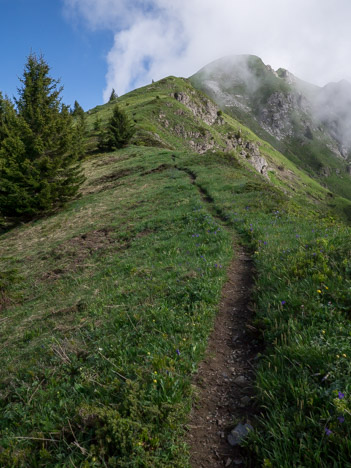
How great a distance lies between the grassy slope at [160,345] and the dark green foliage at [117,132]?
1516 inches

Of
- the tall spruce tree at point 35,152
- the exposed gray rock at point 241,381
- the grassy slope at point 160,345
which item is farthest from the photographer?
the tall spruce tree at point 35,152

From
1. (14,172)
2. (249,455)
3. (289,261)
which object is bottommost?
(249,455)

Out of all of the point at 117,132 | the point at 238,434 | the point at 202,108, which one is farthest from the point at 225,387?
the point at 202,108

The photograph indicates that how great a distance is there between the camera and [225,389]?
12.3 ft

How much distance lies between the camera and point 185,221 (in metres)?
12.6

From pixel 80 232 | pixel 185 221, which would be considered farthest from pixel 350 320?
pixel 80 232

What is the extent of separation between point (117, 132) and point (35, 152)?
2500 centimetres

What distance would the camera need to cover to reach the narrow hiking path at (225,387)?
2930 millimetres

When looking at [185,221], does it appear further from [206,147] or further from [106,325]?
[206,147]

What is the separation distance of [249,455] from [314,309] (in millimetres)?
2338

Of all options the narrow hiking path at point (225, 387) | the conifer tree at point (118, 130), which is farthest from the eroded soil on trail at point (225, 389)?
the conifer tree at point (118, 130)

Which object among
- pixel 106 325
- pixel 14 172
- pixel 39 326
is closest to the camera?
pixel 106 325

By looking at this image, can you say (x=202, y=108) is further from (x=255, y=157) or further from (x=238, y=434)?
(x=238, y=434)

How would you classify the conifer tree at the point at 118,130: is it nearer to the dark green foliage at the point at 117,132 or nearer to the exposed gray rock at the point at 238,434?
the dark green foliage at the point at 117,132
